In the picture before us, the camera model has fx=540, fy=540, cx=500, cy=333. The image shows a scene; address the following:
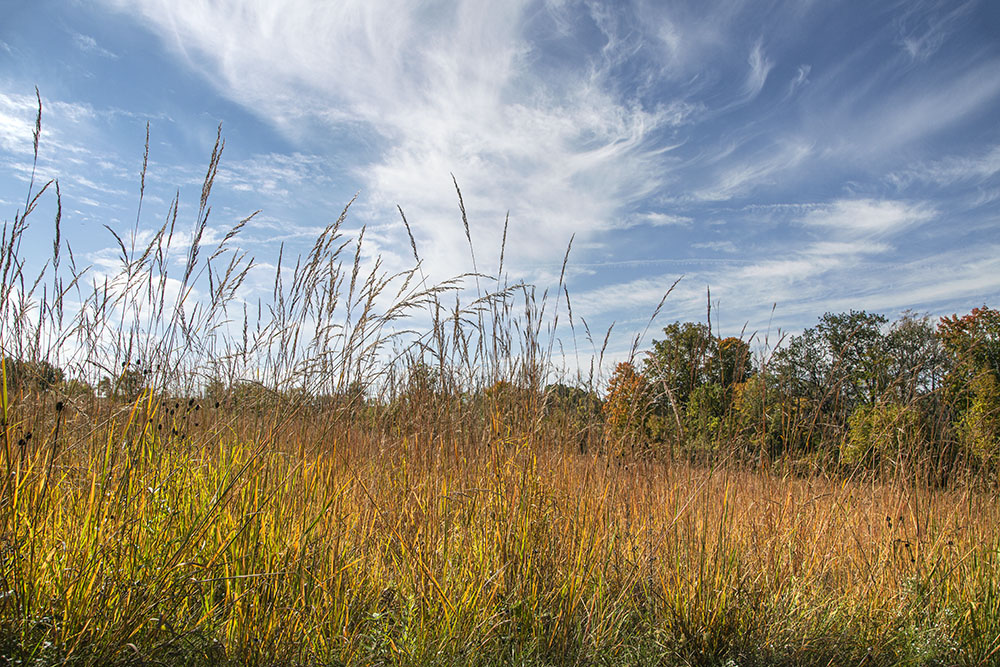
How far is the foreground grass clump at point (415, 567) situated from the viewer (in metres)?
1.61

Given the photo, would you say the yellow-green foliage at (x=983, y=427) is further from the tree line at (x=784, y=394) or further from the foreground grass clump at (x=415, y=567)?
the foreground grass clump at (x=415, y=567)

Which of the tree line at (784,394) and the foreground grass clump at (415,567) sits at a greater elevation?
the tree line at (784,394)

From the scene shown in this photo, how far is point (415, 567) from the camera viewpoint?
2086 millimetres

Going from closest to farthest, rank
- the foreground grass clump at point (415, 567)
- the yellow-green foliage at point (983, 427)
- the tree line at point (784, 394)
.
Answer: the foreground grass clump at point (415, 567) < the tree line at point (784, 394) < the yellow-green foliage at point (983, 427)

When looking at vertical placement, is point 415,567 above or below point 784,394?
below

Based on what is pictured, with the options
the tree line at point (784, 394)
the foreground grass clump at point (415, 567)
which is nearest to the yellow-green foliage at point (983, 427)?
the tree line at point (784, 394)

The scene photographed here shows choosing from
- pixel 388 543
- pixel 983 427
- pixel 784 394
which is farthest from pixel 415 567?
pixel 983 427

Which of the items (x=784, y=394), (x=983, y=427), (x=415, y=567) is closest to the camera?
(x=415, y=567)

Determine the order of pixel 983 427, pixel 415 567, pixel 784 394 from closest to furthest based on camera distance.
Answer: pixel 415 567 → pixel 784 394 → pixel 983 427

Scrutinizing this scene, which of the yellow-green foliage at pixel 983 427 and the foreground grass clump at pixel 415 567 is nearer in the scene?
the foreground grass clump at pixel 415 567

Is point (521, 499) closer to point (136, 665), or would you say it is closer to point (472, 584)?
point (472, 584)

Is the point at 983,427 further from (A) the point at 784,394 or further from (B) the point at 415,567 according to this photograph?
(B) the point at 415,567

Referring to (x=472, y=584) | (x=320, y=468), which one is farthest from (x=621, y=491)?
(x=320, y=468)

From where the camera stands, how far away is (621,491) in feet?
9.48
